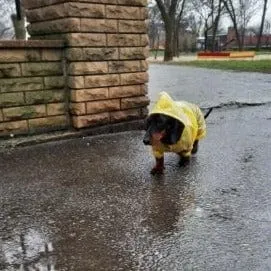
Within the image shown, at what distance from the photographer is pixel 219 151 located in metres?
5.74

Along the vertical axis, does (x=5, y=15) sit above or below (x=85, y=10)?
below

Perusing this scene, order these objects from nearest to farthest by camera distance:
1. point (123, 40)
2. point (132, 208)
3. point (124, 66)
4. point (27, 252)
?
point (27, 252), point (132, 208), point (123, 40), point (124, 66)

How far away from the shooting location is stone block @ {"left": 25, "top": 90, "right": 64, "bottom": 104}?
618 cm

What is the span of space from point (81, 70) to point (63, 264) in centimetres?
385

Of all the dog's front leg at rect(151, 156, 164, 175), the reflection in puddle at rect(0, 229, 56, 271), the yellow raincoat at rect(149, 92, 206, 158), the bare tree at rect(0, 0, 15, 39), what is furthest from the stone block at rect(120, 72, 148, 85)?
the bare tree at rect(0, 0, 15, 39)

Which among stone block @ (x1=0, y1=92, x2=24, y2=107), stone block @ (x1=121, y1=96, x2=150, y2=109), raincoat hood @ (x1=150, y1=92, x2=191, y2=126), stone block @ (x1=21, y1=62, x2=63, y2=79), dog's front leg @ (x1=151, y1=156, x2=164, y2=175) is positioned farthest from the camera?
stone block @ (x1=121, y1=96, x2=150, y2=109)

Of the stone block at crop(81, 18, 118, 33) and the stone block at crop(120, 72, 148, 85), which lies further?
the stone block at crop(120, 72, 148, 85)

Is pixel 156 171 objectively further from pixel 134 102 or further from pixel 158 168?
pixel 134 102

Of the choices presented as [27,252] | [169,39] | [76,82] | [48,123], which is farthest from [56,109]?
[169,39]

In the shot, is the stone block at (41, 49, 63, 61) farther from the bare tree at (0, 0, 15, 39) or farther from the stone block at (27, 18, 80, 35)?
the bare tree at (0, 0, 15, 39)

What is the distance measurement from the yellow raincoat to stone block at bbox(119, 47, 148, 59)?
199 centimetres

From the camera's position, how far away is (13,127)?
6.10 m

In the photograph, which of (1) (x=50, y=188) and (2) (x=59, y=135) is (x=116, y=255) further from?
(2) (x=59, y=135)

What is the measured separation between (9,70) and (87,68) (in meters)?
1.07
